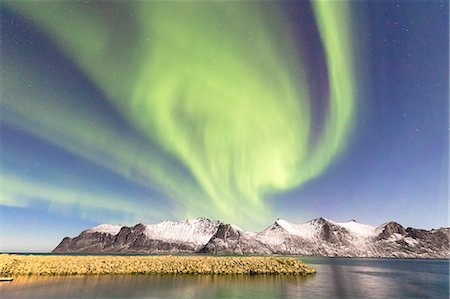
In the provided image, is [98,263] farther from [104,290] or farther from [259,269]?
[259,269]

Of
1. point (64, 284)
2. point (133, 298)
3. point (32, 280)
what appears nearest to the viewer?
point (133, 298)

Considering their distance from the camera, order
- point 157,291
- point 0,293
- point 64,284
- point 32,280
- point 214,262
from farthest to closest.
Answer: point 214,262, point 32,280, point 64,284, point 157,291, point 0,293

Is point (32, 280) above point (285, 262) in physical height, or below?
below

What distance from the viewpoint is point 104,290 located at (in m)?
38.5

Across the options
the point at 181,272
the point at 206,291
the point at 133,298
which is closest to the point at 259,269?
the point at 181,272

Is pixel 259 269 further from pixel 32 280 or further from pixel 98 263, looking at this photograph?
pixel 32 280

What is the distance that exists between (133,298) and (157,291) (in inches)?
213

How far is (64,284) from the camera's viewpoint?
43.1m

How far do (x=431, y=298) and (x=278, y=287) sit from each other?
23.1 meters

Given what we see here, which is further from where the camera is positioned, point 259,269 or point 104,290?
point 259,269

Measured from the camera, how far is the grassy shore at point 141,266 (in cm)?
5426

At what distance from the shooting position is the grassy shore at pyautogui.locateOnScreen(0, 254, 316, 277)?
54256mm

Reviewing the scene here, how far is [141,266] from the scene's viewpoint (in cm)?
5934

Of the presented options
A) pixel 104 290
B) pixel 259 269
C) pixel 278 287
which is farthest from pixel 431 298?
pixel 104 290
